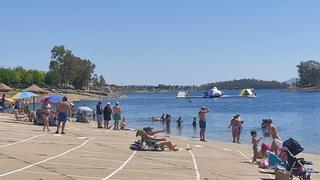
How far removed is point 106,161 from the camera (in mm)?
18000

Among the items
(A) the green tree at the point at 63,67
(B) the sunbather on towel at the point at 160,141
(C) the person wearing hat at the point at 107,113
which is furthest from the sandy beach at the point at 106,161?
(A) the green tree at the point at 63,67

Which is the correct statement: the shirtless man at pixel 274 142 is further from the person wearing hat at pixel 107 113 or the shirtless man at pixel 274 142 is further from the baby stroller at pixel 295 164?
the person wearing hat at pixel 107 113

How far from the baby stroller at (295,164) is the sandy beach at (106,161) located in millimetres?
998

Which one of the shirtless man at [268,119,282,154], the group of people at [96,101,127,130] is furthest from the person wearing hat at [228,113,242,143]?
the shirtless man at [268,119,282,154]

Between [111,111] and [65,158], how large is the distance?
1738 cm

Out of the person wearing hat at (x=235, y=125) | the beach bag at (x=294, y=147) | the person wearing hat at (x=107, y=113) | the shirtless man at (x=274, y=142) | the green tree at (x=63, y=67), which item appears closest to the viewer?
the beach bag at (x=294, y=147)

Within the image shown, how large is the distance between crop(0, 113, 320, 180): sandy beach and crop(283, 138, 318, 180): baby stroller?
1.00 metres

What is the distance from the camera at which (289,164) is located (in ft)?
53.3

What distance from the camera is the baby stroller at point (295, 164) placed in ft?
51.5

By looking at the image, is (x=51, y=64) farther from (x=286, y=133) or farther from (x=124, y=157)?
(x=124, y=157)

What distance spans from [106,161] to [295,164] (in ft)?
19.1


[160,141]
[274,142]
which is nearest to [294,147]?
[274,142]

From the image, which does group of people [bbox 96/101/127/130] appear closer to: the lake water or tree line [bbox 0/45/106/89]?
the lake water

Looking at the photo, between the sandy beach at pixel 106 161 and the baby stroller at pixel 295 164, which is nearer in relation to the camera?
the sandy beach at pixel 106 161
